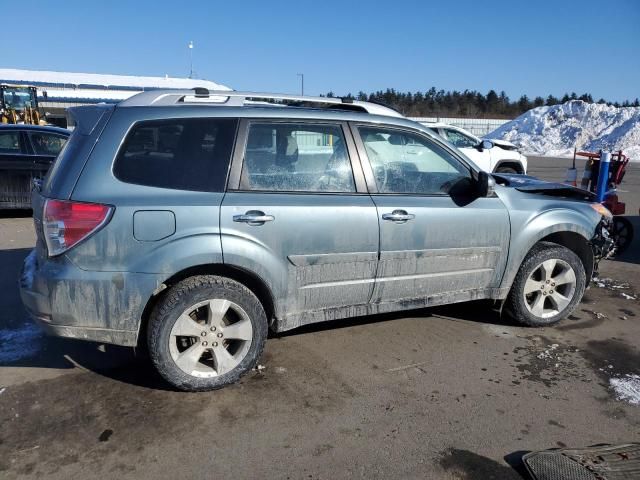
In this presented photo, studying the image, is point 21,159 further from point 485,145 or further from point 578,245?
point 578,245

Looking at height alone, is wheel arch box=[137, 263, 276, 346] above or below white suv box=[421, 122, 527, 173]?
below

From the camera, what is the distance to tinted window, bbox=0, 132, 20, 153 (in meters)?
8.95

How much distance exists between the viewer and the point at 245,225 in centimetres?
330

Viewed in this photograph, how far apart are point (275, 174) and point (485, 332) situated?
7.77ft

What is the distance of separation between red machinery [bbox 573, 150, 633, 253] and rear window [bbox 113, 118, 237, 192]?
6.17 metres

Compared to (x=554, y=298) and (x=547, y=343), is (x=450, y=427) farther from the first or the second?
(x=554, y=298)

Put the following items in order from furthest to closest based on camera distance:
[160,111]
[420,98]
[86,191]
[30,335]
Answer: [420,98], [30,335], [160,111], [86,191]

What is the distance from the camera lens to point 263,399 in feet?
11.0

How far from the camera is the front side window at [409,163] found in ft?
12.6

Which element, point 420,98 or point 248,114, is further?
point 420,98

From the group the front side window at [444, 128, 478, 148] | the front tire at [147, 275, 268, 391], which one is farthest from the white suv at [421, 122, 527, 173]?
the front tire at [147, 275, 268, 391]

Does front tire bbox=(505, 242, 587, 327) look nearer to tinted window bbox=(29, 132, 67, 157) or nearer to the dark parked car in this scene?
the dark parked car

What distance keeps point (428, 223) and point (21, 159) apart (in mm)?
7976

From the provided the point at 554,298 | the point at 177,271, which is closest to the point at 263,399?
the point at 177,271
